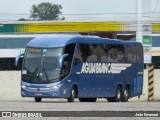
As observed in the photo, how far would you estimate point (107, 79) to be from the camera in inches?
1368

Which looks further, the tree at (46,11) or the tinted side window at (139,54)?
the tree at (46,11)

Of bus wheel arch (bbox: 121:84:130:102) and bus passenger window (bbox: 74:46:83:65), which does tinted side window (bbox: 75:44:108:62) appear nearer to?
bus passenger window (bbox: 74:46:83:65)

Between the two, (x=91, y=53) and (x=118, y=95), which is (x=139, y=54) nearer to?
(x=118, y=95)

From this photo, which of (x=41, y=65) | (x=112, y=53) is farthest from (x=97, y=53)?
(x=41, y=65)

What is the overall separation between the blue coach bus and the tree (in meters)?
109

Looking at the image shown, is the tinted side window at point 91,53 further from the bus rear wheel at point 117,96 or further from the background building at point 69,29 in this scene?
the background building at point 69,29

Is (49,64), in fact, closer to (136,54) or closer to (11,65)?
(136,54)

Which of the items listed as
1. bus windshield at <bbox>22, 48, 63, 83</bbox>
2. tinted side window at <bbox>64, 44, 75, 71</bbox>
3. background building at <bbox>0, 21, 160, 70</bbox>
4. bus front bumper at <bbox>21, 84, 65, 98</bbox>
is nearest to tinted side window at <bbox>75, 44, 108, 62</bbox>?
tinted side window at <bbox>64, 44, 75, 71</bbox>

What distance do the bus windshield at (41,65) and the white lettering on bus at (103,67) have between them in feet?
5.58

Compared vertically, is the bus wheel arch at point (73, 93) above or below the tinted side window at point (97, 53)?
below

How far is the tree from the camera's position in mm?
146625

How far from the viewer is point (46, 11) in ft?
497

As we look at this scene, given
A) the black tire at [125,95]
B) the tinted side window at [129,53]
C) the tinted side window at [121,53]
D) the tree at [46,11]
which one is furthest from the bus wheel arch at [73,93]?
the tree at [46,11]

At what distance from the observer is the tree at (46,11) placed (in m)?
147
